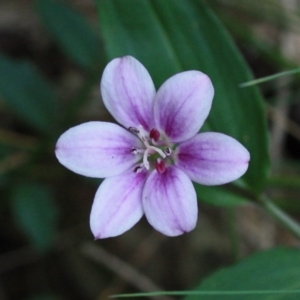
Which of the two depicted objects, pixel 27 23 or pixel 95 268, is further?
pixel 27 23

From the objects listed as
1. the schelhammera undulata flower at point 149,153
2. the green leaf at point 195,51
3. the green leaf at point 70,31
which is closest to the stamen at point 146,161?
the schelhammera undulata flower at point 149,153

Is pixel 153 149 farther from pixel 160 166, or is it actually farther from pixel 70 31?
pixel 70 31

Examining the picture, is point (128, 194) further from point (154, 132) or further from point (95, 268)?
point (95, 268)

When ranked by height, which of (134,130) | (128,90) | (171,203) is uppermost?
(128,90)

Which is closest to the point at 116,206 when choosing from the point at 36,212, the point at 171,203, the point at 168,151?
the point at 171,203

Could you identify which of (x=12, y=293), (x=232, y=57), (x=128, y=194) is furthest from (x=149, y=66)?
(x=12, y=293)

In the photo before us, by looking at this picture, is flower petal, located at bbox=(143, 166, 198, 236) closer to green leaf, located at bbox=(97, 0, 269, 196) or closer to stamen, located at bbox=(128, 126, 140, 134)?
stamen, located at bbox=(128, 126, 140, 134)

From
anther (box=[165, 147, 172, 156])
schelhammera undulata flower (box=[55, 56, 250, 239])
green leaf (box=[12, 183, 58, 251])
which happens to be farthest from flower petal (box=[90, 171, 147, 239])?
green leaf (box=[12, 183, 58, 251])
